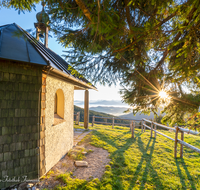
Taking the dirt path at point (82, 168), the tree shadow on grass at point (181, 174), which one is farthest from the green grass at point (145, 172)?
the dirt path at point (82, 168)

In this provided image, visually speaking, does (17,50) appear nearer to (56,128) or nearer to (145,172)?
(56,128)

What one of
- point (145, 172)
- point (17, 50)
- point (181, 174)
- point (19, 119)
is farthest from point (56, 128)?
point (181, 174)

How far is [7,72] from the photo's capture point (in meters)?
2.89

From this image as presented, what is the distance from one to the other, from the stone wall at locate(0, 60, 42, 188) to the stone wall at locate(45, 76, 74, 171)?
379mm

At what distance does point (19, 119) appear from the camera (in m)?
3.00

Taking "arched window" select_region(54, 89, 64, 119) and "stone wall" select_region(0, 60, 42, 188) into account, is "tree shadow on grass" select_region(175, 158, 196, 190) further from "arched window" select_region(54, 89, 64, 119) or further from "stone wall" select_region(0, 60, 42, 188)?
"arched window" select_region(54, 89, 64, 119)

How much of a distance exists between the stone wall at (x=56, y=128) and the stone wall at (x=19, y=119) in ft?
1.24

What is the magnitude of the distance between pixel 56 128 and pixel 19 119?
1.27 m

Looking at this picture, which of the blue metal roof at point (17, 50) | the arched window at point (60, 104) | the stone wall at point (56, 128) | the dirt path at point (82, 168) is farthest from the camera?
the arched window at point (60, 104)

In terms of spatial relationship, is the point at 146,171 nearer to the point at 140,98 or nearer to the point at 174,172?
the point at 174,172

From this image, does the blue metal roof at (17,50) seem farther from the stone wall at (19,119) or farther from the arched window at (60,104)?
the arched window at (60,104)

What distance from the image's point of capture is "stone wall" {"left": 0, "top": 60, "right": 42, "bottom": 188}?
9.32 feet

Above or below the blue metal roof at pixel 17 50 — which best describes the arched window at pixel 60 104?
below

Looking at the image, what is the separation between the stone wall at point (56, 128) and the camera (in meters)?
3.53
